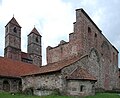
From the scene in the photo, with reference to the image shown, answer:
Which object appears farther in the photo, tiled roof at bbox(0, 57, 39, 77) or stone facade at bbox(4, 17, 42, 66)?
stone facade at bbox(4, 17, 42, 66)

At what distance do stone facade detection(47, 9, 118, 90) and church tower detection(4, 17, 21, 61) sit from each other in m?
17.8

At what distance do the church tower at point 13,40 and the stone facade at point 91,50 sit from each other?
17.8 meters

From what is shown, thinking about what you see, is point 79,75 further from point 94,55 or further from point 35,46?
point 35,46

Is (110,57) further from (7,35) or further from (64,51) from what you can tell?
(7,35)

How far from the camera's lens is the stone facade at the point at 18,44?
5486 cm

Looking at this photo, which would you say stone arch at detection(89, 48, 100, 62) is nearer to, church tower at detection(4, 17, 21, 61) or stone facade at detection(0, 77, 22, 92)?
stone facade at detection(0, 77, 22, 92)

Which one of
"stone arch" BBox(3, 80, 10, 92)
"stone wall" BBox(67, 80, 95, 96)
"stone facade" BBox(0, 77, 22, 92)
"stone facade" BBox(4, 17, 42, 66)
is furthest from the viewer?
"stone facade" BBox(4, 17, 42, 66)

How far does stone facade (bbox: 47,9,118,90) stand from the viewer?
102ft

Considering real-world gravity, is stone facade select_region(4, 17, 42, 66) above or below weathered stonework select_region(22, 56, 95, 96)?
above

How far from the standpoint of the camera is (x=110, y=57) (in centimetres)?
4262

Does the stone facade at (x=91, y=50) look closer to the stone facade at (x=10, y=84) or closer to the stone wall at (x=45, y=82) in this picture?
the stone wall at (x=45, y=82)

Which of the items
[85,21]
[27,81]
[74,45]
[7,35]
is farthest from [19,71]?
[7,35]

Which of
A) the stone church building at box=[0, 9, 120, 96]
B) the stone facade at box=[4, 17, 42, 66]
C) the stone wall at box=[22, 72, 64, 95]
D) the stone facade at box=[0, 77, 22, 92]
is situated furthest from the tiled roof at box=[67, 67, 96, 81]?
the stone facade at box=[4, 17, 42, 66]

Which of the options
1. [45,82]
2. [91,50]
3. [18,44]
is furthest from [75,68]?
[18,44]
